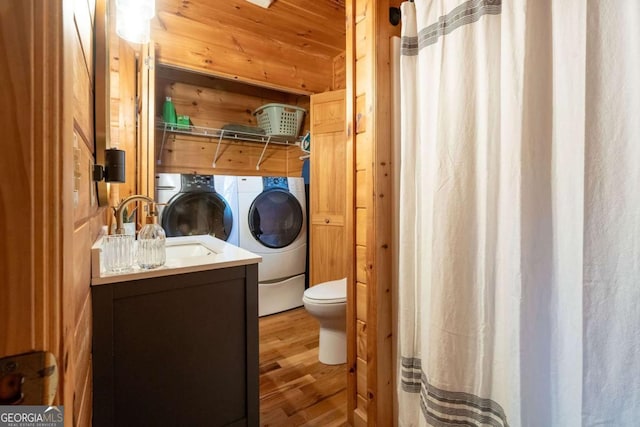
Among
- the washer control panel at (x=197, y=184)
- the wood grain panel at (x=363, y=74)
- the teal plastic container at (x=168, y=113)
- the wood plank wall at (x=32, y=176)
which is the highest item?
the teal plastic container at (x=168, y=113)

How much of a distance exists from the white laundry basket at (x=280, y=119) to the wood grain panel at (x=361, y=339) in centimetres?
229

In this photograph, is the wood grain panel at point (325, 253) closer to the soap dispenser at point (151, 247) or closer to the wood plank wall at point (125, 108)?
the wood plank wall at point (125, 108)

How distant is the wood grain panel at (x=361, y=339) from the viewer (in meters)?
1.32

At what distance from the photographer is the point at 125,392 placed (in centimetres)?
97

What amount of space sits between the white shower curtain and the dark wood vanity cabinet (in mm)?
727

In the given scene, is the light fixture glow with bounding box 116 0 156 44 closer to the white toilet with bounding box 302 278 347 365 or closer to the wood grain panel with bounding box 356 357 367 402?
the white toilet with bounding box 302 278 347 365

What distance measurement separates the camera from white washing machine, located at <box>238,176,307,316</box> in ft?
8.58

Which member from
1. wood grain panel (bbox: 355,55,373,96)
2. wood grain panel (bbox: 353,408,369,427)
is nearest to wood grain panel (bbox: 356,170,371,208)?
wood grain panel (bbox: 355,55,373,96)

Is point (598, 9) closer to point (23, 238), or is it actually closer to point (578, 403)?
point (578, 403)

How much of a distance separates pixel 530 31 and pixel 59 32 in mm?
1049

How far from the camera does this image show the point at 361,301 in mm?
1344

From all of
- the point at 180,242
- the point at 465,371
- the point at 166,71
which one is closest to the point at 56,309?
the point at 465,371

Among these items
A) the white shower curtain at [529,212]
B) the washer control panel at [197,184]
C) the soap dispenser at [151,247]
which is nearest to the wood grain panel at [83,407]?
the soap dispenser at [151,247]

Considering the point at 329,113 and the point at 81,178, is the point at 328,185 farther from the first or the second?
the point at 81,178
